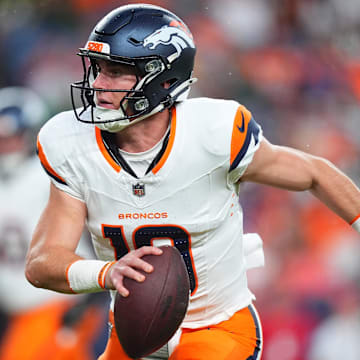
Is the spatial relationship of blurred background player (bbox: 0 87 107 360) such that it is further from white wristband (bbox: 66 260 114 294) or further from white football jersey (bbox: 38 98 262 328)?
white wristband (bbox: 66 260 114 294)

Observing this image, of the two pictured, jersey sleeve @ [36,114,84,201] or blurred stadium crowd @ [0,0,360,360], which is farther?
blurred stadium crowd @ [0,0,360,360]

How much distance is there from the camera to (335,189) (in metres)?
2.19

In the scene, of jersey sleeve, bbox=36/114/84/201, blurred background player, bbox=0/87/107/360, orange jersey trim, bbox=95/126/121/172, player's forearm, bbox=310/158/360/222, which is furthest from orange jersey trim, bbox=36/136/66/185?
blurred background player, bbox=0/87/107/360

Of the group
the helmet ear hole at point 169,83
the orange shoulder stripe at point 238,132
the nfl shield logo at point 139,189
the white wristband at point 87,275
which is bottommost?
the white wristband at point 87,275

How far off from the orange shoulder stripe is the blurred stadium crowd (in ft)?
6.04

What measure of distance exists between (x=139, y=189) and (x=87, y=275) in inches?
13.3

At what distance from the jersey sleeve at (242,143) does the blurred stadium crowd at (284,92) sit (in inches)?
72.4

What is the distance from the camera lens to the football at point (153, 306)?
1.65 meters

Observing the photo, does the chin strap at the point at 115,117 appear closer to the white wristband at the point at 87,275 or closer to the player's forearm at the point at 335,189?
the white wristband at the point at 87,275

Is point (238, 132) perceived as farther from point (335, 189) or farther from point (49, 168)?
point (49, 168)

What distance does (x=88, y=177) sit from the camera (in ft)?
6.64

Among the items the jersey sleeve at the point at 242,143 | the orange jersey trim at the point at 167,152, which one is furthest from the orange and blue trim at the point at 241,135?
the orange jersey trim at the point at 167,152

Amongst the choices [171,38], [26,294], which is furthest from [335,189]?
[26,294]

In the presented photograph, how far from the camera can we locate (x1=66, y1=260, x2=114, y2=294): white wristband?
176 cm
